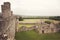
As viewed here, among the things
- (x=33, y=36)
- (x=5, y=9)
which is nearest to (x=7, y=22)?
(x=5, y=9)

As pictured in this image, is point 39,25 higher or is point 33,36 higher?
point 39,25

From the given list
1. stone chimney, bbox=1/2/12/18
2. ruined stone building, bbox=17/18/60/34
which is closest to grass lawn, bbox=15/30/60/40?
ruined stone building, bbox=17/18/60/34

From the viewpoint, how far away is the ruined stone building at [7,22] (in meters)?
2.32

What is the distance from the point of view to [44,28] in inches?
99.8

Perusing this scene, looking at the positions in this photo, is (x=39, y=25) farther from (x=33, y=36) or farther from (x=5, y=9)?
(x=5, y=9)

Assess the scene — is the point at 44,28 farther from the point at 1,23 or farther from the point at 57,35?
the point at 1,23

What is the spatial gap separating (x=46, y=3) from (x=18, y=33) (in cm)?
65

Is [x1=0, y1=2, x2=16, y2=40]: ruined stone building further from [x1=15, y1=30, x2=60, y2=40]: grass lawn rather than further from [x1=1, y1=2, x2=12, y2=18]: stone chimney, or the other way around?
[x1=15, y1=30, x2=60, y2=40]: grass lawn

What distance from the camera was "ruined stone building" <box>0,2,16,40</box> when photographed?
91.4 inches

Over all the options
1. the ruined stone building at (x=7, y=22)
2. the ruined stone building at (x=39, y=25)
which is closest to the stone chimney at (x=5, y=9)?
the ruined stone building at (x=7, y=22)

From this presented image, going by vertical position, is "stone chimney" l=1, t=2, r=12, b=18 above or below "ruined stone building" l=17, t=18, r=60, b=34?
above

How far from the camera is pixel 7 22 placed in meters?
2.36

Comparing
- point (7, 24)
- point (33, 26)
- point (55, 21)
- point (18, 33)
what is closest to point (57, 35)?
point (55, 21)

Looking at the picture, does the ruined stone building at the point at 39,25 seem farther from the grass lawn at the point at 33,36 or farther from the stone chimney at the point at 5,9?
the stone chimney at the point at 5,9
